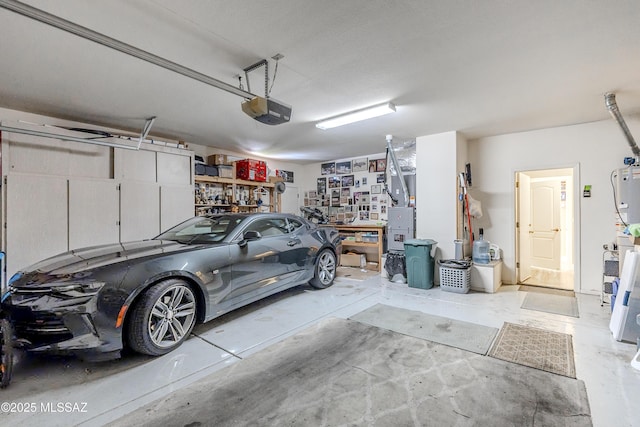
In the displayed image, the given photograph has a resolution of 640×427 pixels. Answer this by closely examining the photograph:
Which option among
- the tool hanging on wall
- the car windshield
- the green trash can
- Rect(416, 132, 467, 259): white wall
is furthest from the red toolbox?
the tool hanging on wall

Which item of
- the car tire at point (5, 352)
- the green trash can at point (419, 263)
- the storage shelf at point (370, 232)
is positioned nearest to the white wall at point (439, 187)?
the green trash can at point (419, 263)

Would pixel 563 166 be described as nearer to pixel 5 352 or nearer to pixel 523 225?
pixel 523 225

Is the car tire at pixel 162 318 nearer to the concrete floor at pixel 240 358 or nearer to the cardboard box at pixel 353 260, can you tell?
the concrete floor at pixel 240 358

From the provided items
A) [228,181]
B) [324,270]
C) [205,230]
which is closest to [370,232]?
[324,270]

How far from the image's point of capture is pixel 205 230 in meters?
3.55

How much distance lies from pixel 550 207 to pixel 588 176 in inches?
90.6

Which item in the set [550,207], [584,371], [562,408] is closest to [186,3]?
[562,408]

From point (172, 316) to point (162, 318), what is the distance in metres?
0.09

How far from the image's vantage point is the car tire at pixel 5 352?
1.95 metres

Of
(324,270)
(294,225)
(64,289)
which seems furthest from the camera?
(324,270)

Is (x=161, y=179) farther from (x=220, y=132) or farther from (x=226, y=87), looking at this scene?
(x=226, y=87)

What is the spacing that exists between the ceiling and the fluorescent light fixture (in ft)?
0.48

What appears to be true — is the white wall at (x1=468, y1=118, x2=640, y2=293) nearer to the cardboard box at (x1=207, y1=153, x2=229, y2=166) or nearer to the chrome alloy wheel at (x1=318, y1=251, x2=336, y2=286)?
the chrome alloy wheel at (x1=318, y1=251, x2=336, y2=286)

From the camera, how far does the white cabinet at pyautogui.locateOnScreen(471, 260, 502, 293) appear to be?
441 cm
